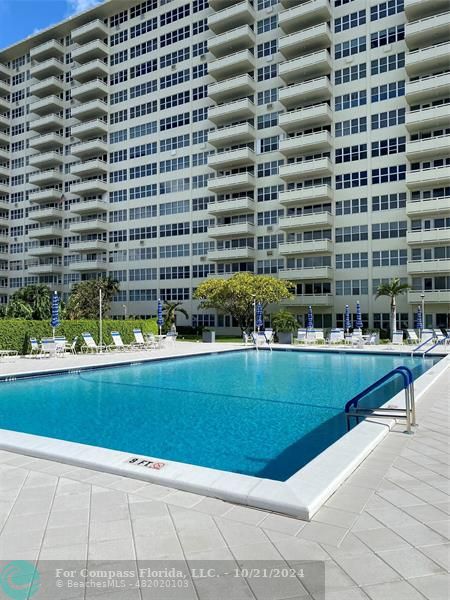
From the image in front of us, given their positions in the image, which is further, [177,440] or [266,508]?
[177,440]

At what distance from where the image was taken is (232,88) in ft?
142

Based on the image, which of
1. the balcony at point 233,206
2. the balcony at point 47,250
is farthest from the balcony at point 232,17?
the balcony at point 47,250

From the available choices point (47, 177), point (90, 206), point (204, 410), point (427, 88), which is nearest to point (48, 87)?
point (47, 177)

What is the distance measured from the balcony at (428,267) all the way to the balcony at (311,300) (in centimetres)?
677

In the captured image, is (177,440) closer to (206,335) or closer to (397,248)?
(206,335)

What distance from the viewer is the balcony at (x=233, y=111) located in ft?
140

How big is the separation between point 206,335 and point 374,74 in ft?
86.5

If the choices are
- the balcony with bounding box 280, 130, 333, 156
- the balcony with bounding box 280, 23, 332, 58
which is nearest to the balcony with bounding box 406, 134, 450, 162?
the balcony with bounding box 280, 130, 333, 156

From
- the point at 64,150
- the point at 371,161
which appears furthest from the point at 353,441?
the point at 64,150

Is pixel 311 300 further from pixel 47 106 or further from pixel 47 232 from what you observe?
pixel 47 106

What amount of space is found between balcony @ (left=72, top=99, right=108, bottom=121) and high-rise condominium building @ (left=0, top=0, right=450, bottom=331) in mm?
211

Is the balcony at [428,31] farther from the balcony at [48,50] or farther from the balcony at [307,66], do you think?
the balcony at [48,50]

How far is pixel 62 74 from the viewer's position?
57.5m

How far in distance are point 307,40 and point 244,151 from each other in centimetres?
1058
